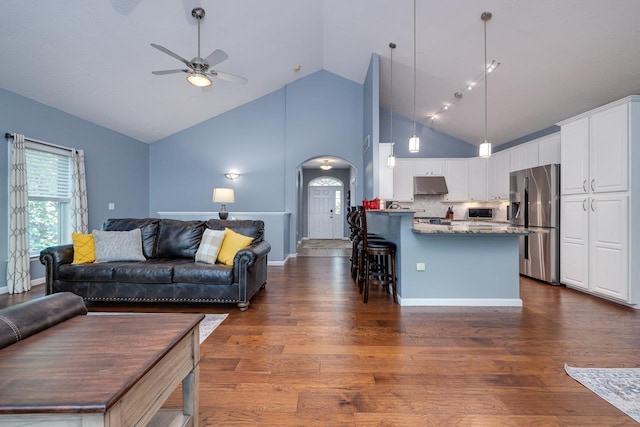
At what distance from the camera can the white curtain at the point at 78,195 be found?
462 cm

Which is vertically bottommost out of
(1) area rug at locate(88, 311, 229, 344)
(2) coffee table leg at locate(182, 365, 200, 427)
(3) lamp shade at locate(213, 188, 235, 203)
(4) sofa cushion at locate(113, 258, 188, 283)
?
(1) area rug at locate(88, 311, 229, 344)

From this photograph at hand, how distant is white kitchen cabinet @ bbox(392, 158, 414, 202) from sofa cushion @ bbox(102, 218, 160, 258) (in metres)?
4.93

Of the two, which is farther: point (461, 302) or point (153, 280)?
point (461, 302)

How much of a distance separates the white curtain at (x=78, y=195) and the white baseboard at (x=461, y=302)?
494 centimetres

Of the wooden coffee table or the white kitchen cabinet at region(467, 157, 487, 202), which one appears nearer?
the wooden coffee table

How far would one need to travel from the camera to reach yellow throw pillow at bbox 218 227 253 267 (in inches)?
133

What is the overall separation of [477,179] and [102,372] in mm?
7193

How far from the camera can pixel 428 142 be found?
286 inches

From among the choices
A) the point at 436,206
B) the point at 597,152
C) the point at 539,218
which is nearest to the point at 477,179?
the point at 436,206

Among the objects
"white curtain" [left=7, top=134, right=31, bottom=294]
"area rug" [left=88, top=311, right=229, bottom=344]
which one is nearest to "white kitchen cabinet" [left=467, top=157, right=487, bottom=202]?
"area rug" [left=88, top=311, right=229, bottom=344]

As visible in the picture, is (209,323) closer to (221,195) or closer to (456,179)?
(221,195)

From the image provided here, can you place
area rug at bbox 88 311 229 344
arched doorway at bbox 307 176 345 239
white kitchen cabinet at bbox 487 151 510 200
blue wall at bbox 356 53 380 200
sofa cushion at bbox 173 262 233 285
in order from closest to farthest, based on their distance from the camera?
area rug at bbox 88 311 229 344 → sofa cushion at bbox 173 262 233 285 → blue wall at bbox 356 53 380 200 → white kitchen cabinet at bbox 487 151 510 200 → arched doorway at bbox 307 176 345 239

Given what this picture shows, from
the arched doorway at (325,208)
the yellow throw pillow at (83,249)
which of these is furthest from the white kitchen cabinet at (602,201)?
the arched doorway at (325,208)

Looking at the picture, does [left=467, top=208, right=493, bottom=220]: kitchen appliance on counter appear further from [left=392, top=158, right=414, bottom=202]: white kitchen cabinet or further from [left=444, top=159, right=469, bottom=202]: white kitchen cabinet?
[left=392, top=158, right=414, bottom=202]: white kitchen cabinet
